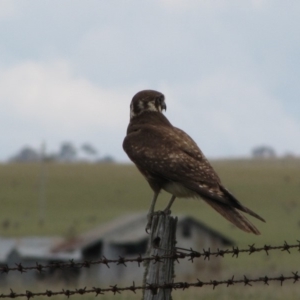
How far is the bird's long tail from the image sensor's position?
6.68 meters

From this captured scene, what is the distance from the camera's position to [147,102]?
9.02m

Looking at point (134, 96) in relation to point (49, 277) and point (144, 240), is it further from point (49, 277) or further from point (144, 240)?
point (144, 240)

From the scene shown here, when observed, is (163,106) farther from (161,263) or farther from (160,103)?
(161,263)

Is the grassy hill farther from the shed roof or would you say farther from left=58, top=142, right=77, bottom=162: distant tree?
left=58, top=142, right=77, bottom=162: distant tree

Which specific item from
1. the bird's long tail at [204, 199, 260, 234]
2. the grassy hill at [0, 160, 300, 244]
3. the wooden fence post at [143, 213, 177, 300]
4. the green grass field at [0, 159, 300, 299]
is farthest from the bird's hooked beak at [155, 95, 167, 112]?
the grassy hill at [0, 160, 300, 244]

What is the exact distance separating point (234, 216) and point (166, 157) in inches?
53.7

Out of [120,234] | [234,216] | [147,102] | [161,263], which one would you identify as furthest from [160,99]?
[120,234]

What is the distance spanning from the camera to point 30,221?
76250 mm

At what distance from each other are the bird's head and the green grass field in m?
49.2

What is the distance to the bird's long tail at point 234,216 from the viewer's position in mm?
6684

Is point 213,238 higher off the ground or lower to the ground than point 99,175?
lower

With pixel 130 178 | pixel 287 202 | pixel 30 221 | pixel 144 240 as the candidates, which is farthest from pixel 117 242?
pixel 130 178

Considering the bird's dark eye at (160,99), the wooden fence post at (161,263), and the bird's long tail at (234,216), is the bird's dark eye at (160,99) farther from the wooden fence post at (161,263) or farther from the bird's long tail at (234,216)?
the wooden fence post at (161,263)

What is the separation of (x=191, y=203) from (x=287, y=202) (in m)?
7.95
